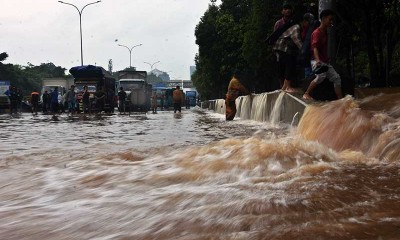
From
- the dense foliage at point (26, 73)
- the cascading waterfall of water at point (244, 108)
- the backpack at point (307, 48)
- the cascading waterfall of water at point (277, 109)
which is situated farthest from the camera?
the dense foliage at point (26, 73)

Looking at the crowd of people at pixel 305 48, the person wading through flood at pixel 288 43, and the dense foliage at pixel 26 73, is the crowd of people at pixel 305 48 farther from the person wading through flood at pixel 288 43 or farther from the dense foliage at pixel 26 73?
Result: the dense foliage at pixel 26 73

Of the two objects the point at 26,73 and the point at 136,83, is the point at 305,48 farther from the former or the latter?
the point at 26,73

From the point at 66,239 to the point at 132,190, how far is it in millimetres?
1115

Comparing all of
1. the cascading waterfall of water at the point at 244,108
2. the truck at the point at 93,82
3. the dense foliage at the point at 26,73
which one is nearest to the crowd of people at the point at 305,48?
the cascading waterfall of water at the point at 244,108

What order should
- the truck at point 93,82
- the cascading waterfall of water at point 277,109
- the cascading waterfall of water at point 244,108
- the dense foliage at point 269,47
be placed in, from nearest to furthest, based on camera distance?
the cascading waterfall of water at point 277,109 → the cascading waterfall of water at point 244,108 → the dense foliage at point 269,47 → the truck at point 93,82

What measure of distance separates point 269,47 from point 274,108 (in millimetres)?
17511

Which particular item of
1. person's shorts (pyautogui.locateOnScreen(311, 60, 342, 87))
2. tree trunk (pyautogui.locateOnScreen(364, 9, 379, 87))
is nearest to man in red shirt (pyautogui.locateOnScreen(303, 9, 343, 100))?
person's shorts (pyautogui.locateOnScreen(311, 60, 342, 87))

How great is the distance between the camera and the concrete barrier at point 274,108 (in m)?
8.64

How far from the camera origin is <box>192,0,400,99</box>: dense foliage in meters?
18.9

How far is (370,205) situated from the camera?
278cm

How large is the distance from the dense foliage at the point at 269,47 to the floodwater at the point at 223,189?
4.52 meters

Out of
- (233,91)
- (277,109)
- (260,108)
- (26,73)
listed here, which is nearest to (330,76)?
(277,109)

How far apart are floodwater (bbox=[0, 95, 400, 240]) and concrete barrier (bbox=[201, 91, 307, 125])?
265 centimetres

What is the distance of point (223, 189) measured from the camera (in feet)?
11.2
